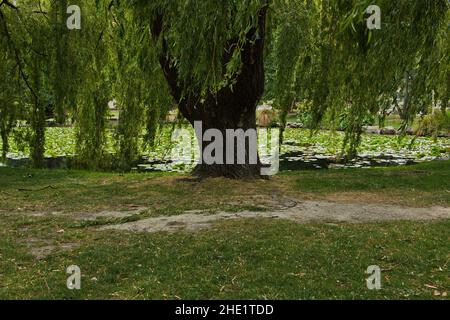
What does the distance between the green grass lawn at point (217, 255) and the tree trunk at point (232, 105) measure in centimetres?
132

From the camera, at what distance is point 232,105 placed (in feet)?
33.0

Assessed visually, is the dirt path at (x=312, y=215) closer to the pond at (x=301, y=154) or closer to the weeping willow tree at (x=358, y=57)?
the weeping willow tree at (x=358, y=57)

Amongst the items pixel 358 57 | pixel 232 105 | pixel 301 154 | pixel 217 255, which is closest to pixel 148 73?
pixel 232 105

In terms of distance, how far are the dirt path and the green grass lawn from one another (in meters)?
0.33

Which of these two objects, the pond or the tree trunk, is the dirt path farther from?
the pond

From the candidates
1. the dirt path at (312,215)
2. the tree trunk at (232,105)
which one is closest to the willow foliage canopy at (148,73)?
the tree trunk at (232,105)

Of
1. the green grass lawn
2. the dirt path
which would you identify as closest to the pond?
the dirt path

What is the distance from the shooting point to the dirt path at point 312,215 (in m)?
6.98

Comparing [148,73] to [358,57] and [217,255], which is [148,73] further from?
[217,255]

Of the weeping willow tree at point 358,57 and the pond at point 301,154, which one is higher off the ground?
the weeping willow tree at point 358,57

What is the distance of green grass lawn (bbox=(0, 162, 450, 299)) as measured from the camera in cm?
475
